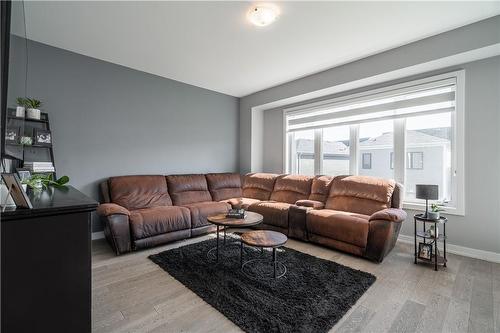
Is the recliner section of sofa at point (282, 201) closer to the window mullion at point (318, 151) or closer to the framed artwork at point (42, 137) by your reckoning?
the window mullion at point (318, 151)

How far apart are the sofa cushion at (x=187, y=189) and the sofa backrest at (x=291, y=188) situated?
1.27 m

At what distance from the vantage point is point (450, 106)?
307 centimetres

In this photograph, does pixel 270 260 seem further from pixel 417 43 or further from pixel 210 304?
pixel 417 43

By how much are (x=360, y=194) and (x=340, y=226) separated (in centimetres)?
74

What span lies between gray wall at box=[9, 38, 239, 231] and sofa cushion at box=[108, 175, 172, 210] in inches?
10.2

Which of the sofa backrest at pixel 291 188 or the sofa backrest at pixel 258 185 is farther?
the sofa backrest at pixel 258 185

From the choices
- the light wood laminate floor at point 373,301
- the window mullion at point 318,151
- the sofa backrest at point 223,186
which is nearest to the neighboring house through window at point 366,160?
the window mullion at point 318,151

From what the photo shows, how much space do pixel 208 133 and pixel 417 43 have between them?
3.63 meters

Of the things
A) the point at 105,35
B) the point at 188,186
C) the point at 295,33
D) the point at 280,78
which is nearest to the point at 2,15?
the point at 105,35

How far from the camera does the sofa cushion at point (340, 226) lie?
2755 mm

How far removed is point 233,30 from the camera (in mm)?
2656

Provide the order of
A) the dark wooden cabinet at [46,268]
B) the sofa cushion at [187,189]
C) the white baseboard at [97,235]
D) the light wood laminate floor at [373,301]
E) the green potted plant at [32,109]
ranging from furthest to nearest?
the sofa cushion at [187,189] → the white baseboard at [97,235] → the green potted plant at [32,109] → the light wood laminate floor at [373,301] → the dark wooden cabinet at [46,268]

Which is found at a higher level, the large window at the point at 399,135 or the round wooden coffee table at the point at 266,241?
the large window at the point at 399,135

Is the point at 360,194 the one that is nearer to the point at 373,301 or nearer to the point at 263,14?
the point at 373,301
